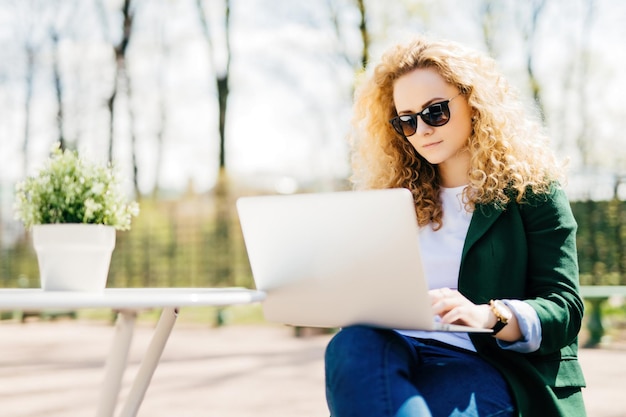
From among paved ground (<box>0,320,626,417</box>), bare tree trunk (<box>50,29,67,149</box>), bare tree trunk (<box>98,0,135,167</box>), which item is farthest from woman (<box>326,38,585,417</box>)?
bare tree trunk (<box>50,29,67,149</box>)

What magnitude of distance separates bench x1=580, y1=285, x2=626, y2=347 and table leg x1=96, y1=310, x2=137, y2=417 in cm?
557

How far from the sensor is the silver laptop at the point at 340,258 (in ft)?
4.25

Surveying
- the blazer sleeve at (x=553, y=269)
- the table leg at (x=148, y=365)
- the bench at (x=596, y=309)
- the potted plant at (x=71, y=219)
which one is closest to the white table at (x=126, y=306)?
the table leg at (x=148, y=365)

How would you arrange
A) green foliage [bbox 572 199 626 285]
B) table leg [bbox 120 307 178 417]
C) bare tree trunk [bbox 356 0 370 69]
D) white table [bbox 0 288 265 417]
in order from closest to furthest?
white table [bbox 0 288 265 417]
table leg [bbox 120 307 178 417]
green foliage [bbox 572 199 626 285]
bare tree trunk [bbox 356 0 370 69]

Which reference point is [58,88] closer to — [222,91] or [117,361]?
[222,91]

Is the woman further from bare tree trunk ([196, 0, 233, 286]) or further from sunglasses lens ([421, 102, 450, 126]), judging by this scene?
bare tree trunk ([196, 0, 233, 286])

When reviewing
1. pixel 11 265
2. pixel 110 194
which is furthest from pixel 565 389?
pixel 11 265

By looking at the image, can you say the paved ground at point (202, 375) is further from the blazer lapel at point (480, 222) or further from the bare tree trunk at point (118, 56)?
the bare tree trunk at point (118, 56)

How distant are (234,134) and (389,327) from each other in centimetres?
1147

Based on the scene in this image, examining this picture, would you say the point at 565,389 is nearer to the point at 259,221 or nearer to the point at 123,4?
the point at 259,221

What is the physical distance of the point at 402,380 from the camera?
138 centimetres

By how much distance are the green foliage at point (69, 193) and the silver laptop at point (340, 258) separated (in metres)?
0.43

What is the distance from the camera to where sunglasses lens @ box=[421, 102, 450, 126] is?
1.83 meters

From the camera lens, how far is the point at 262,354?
589cm
